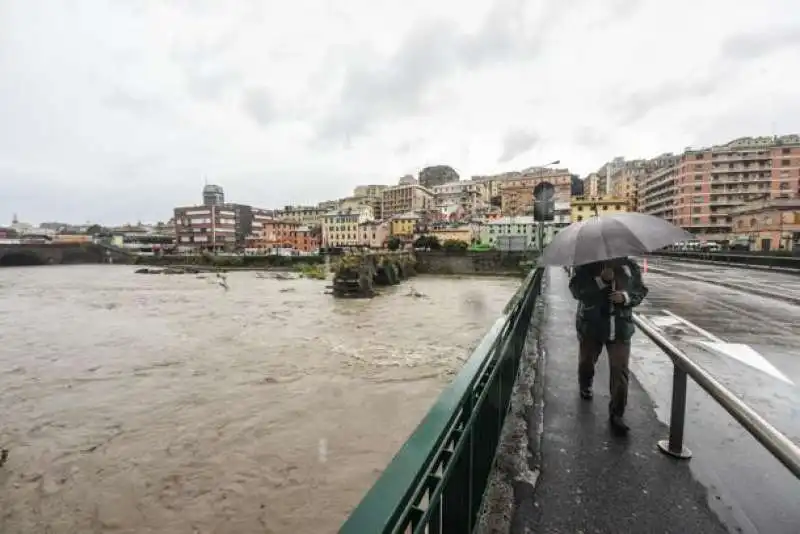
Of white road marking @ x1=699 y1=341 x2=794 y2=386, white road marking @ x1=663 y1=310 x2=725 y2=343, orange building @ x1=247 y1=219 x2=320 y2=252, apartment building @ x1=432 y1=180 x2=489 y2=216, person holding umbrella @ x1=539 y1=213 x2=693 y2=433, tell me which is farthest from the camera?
apartment building @ x1=432 y1=180 x2=489 y2=216

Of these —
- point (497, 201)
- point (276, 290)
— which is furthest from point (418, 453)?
point (497, 201)

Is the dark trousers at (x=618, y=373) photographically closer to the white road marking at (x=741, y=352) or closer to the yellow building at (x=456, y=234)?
the white road marking at (x=741, y=352)

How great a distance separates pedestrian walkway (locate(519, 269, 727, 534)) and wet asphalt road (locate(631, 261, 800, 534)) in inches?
7.2

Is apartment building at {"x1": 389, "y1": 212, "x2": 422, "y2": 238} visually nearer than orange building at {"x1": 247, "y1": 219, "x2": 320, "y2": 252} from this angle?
Yes

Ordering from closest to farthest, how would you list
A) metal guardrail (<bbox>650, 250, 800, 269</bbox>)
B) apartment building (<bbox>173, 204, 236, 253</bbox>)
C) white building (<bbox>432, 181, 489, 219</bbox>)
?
metal guardrail (<bbox>650, 250, 800, 269</bbox>) → apartment building (<bbox>173, 204, 236, 253</bbox>) → white building (<bbox>432, 181, 489, 219</bbox>)

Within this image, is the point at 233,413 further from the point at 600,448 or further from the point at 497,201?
the point at 497,201

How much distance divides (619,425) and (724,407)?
4.69 ft

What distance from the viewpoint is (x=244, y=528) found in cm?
571

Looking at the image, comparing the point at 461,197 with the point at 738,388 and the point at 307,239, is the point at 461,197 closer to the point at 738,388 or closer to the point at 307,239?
the point at 307,239

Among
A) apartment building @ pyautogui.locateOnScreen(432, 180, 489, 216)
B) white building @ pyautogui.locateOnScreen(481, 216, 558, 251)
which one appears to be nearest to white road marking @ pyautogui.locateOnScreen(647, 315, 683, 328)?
white building @ pyautogui.locateOnScreen(481, 216, 558, 251)

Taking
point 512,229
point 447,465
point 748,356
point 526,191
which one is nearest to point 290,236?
point 512,229

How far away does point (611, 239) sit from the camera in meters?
3.44

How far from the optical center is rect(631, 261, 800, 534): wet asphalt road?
9.34 ft

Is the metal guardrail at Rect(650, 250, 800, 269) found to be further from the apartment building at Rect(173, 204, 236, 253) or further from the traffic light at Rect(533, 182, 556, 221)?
the apartment building at Rect(173, 204, 236, 253)
